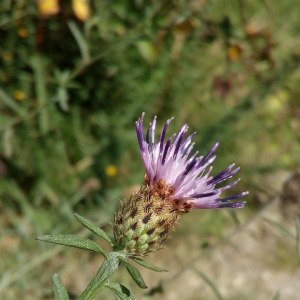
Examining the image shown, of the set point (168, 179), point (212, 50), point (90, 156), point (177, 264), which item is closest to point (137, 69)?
point (90, 156)

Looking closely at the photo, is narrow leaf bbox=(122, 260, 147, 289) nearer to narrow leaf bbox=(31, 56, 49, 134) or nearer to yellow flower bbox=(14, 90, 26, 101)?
narrow leaf bbox=(31, 56, 49, 134)

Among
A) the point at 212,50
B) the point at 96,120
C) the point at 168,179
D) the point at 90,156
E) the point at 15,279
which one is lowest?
the point at 168,179

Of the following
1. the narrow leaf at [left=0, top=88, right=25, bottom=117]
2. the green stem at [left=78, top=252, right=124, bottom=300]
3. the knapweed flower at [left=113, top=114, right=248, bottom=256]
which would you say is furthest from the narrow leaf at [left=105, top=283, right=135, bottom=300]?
the narrow leaf at [left=0, top=88, right=25, bottom=117]

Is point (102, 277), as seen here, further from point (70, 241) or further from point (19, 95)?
point (19, 95)

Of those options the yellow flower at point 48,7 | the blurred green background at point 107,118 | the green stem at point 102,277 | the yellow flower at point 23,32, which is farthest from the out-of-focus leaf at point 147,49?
the green stem at point 102,277

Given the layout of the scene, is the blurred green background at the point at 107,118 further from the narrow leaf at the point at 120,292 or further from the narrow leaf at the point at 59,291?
the narrow leaf at the point at 120,292

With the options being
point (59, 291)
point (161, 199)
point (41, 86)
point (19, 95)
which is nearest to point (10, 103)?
A: point (41, 86)

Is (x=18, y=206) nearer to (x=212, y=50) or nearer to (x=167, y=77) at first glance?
(x=167, y=77)
